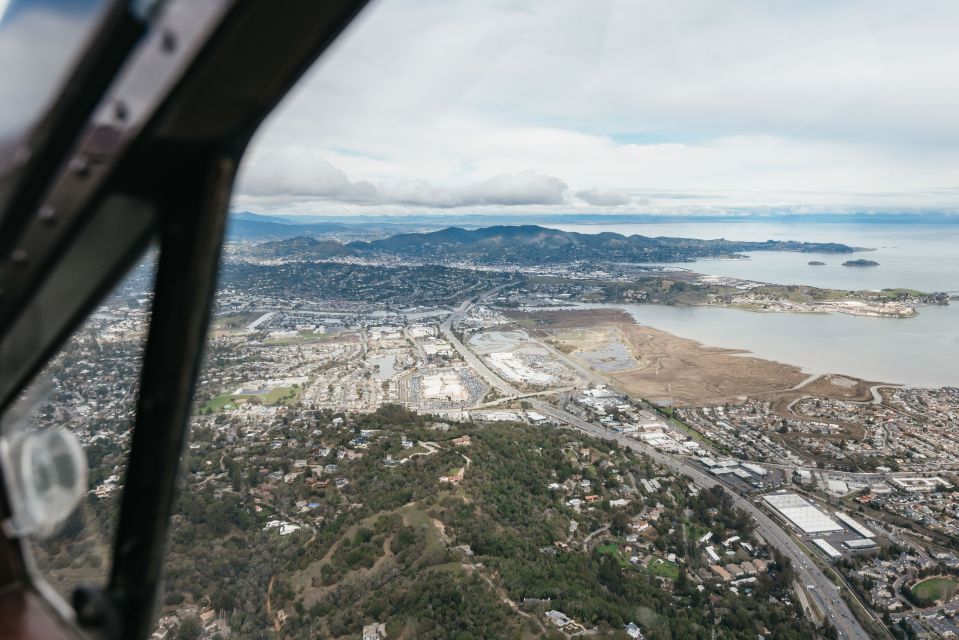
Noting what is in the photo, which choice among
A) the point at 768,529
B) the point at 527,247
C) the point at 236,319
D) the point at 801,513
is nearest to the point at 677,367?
the point at 801,513

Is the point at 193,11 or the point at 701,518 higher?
the point at 193,11

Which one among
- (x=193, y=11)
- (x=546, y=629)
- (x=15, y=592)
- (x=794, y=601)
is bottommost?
(x=794, y=601)

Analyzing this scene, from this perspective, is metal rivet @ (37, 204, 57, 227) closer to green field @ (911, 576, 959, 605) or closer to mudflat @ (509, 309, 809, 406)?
green field @ (911, 576, 959, 605)

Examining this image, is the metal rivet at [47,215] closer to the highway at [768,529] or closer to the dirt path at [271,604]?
the dirt path at [271,604]

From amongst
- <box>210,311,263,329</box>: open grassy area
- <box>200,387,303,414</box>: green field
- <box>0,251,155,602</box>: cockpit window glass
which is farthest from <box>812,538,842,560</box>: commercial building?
<box>210,311,263,329</box>: open grassy area

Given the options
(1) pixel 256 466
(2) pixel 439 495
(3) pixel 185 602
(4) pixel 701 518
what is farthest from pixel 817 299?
(3) pixel 185 602

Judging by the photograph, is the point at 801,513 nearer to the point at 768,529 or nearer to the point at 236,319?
the point at 768,529

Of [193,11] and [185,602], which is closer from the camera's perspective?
[193,11]

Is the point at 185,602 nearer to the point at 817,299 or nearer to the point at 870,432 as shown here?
the point at 870,432
